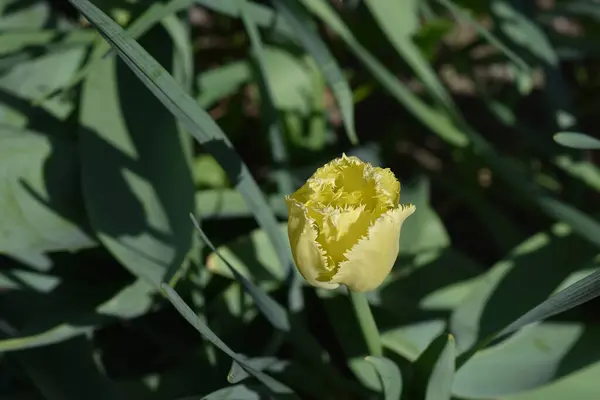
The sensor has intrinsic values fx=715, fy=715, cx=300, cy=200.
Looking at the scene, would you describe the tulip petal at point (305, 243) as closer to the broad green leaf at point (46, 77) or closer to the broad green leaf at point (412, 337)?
the broad green leaf at point (412, 337)

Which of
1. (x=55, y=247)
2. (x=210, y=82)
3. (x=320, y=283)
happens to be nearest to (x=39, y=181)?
(x=55, y=247)

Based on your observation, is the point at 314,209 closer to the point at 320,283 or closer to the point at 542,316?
the point at 320,283

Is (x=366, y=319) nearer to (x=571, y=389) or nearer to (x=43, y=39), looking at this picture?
(x=571, y=389)

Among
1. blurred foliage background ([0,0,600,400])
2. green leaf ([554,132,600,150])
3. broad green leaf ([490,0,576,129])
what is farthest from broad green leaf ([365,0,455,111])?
green leaf ([554,132,600,150])

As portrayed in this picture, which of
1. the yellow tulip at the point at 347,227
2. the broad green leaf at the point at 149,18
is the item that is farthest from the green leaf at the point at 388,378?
the broad green leaf at the point at 149,18

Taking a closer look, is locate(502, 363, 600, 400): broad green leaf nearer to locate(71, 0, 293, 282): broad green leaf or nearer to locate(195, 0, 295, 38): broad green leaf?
locate(71, 0, 293, 282): broad green leaf
